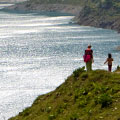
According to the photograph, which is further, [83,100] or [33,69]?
[33,69]

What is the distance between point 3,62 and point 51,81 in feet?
142

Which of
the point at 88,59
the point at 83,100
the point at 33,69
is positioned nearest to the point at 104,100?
the point at 83,100

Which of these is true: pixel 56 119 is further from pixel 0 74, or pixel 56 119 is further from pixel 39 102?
pixel 0 74

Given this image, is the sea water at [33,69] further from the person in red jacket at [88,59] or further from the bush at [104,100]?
the bush at [104,100]

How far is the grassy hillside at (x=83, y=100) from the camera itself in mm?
26859

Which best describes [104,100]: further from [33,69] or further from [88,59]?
[33,69]

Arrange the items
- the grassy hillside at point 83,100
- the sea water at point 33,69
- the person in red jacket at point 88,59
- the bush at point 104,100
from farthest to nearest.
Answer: the sea water at point 33,69
the person in red jacket at point 88,59
the bush at point 104,100
the grassy hillside at point 83,100

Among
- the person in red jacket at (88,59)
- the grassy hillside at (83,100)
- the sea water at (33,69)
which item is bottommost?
the sea water at (33,69)

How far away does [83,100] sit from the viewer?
2955 cm

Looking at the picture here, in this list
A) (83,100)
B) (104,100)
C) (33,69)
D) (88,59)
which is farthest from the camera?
(33,69)

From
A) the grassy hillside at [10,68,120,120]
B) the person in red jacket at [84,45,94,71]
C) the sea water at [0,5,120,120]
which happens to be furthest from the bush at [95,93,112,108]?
the sea water at [0,5,120,120]

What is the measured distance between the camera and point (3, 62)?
519 ft

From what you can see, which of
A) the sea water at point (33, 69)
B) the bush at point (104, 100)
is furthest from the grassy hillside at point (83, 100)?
the sea water at point (33, 69)

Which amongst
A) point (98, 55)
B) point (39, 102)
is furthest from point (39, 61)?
point (39, 102)
